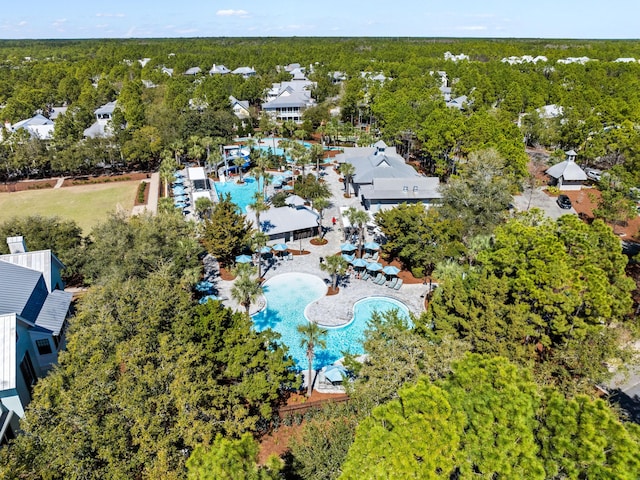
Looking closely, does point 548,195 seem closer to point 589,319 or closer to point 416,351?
point 589,319

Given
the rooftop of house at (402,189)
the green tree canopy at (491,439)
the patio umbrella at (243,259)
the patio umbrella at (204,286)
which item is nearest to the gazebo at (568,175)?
the rooftop of house at (402,189)

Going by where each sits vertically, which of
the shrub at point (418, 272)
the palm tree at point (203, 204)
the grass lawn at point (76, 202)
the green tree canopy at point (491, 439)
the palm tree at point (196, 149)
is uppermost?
the palm tree at point (196, 149)

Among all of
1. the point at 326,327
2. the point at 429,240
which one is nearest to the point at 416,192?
the point at 429,240

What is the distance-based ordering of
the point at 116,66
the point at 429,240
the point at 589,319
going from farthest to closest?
1. the point at 116,66
2. the point at 429,240
3. the point at 589,319

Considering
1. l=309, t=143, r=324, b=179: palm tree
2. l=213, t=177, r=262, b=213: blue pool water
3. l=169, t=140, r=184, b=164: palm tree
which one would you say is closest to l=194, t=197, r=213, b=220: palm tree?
l=213, t=177, r=262, b=213: blue pool water

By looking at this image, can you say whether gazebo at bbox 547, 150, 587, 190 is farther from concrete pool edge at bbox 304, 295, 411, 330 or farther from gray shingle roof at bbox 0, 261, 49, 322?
gray shingle roof at bbox 0, 261, 49, 322

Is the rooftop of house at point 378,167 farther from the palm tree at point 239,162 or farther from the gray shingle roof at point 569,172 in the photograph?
the gray shingle roof at point 569,172
